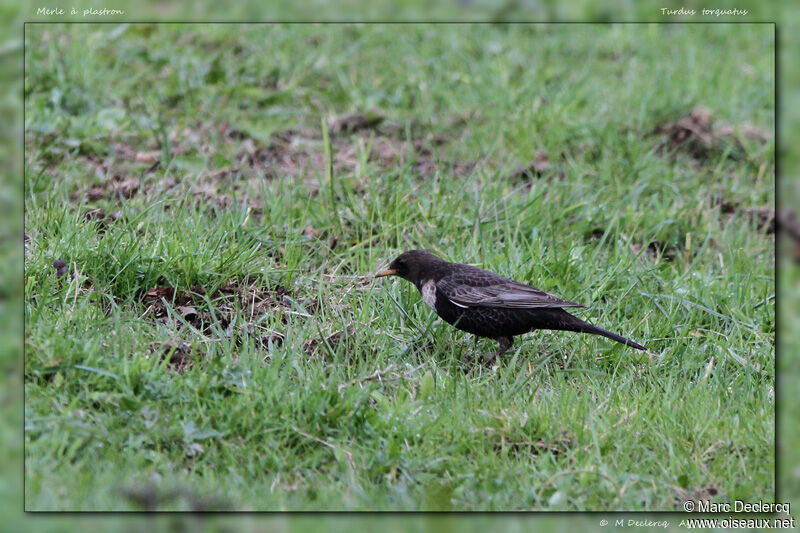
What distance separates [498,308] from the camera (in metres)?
4.79

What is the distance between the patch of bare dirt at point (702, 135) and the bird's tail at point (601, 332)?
278 centimetres

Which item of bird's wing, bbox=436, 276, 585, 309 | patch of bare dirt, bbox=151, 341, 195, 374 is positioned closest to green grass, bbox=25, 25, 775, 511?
patch of bare dirt, bbox=151, 341, 195, 374

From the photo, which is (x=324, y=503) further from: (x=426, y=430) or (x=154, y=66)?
(x=154, y=66)

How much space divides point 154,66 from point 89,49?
52 cm

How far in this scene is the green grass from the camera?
3838 millimetres

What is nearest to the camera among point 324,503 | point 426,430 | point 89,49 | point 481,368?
point 324,503

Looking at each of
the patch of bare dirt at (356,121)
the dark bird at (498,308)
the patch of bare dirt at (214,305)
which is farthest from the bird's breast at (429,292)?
the patch of bare dirt at (356,121)

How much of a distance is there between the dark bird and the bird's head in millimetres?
140

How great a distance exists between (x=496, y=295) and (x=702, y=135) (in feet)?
10.2

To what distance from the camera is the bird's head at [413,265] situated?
5.11m

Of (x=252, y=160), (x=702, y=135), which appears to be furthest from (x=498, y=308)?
(x=702, y=135)

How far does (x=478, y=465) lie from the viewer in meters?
3.86

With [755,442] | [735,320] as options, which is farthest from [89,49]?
[755,442]

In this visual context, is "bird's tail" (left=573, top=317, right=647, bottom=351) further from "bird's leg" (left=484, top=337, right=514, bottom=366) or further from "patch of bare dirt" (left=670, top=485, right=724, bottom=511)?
"patch of bare dirt" (left=670, top=485, right=724, bottom=511)
